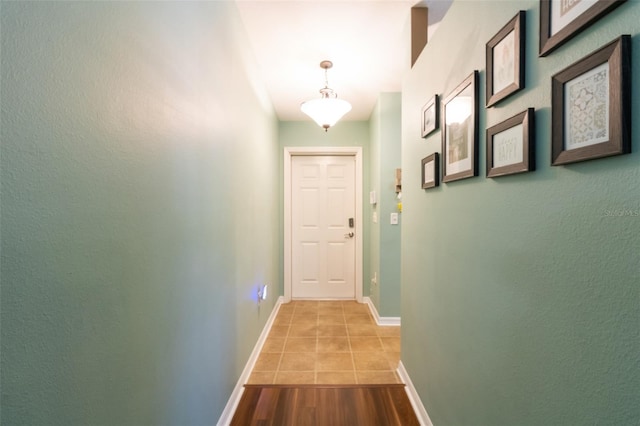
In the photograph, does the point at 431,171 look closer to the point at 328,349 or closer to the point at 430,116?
the point at 430,116

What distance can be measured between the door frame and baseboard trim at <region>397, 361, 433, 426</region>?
1.65 metres

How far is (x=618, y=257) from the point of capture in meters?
0.52

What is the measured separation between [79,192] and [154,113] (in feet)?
1.24

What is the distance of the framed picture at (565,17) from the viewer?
54 cm

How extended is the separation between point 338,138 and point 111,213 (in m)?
3.07

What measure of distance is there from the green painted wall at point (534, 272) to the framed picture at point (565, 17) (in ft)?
0.06

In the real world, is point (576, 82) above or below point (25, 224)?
above

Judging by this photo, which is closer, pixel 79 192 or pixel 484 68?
pixel 79 192

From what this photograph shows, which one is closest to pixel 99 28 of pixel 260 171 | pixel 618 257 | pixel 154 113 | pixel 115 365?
pixel 154 113

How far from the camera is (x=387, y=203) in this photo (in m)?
2.90

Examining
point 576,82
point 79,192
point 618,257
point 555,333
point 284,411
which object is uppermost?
point 576,82

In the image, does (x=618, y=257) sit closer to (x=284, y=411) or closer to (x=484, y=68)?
(x=484, y=68)

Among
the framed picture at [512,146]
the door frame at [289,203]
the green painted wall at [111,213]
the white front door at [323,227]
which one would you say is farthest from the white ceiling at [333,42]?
the framed picture at [512,146]

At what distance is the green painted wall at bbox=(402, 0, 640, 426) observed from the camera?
52 centimetres
